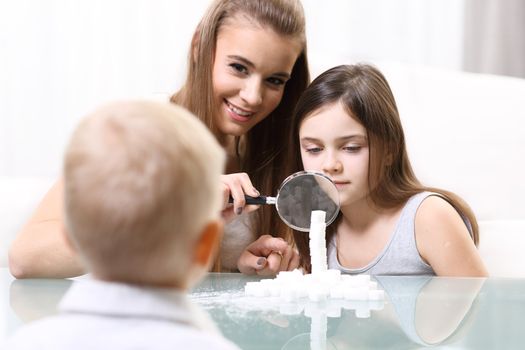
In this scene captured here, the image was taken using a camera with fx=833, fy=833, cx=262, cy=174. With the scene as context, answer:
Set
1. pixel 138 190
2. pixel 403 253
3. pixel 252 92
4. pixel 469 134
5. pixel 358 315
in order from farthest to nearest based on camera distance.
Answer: pixel 469 134
pixel 403 253
pixel 252 92
pixel 358 315
pixel 138 190

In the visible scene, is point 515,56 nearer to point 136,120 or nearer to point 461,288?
point 461,288

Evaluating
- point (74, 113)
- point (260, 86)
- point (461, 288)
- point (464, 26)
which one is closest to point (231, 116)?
point (260, 86)

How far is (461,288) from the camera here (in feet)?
5.10

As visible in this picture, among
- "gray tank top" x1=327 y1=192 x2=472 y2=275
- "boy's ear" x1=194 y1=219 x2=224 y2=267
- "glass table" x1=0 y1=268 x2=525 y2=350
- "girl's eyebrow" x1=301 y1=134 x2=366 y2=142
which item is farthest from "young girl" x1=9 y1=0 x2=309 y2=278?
"boy's ear" x1=194 y1=219 x2=224 y2=267

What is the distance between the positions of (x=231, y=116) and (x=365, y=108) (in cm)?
35

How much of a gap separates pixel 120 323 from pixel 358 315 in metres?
0.66

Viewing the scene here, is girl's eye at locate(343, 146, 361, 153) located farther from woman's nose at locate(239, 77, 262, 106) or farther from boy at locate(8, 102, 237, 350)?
boy at locate(8, 102, 237, 350)

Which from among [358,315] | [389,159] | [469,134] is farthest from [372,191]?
[358,315]

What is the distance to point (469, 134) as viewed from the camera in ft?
9.81

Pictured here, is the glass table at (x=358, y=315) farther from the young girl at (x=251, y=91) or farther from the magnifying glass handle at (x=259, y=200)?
the young girl at (x=251, y=91)

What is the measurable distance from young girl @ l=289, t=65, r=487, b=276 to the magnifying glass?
0.27 m

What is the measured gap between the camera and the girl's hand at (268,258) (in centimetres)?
186

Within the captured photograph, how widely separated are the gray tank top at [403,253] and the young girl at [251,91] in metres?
0.28

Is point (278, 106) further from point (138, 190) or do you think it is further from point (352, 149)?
point (138, 190)
